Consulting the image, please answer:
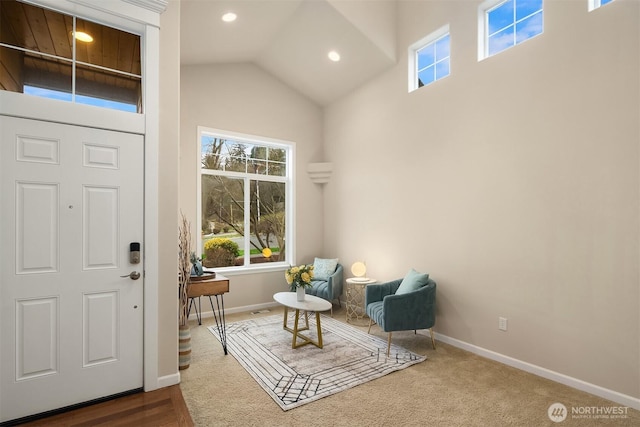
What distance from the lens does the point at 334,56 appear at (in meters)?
4.85

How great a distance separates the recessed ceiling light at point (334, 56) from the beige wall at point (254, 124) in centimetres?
119

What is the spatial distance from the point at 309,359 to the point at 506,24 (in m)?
4.02

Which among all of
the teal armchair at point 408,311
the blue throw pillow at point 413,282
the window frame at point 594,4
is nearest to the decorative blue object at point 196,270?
the teal armchair at point 408,311

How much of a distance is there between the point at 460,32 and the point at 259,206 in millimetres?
3798

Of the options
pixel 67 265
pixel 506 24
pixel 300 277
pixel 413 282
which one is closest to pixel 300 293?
pixel 300 277

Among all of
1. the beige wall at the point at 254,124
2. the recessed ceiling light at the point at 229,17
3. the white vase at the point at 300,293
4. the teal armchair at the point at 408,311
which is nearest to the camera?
the teal armchair at the point at 408,311

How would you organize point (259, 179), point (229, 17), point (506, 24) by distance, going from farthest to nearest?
point (259, 179), point (229, 17), point (506, 24)

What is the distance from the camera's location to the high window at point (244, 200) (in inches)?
205

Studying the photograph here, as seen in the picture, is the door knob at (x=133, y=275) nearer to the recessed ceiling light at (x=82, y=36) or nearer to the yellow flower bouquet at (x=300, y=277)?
the yellow flower bouquet at (x=300, y=277)

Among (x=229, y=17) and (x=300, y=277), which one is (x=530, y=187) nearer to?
(x=300, y=277)

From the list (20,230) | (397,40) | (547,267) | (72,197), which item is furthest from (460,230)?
(20,230)

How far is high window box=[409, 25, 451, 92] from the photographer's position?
411 cm

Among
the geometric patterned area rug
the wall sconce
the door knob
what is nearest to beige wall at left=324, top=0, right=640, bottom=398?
the geometric patterned area rug

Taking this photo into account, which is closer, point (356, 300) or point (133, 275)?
point (133, 275)
